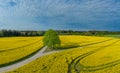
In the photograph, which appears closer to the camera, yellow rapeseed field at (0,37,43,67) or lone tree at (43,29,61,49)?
yellow rapeseed field at (0,37,43,67)

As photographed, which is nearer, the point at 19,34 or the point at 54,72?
the point at 54,72

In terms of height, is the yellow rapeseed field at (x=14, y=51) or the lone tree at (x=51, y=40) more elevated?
the lone tree at (x=51, y=40)

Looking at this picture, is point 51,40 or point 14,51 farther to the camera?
point 51,40

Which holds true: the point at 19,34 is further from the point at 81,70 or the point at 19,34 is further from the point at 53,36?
the point at 81,70

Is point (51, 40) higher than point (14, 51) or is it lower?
higher

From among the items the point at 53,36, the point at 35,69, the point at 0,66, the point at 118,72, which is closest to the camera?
the point at 118,72

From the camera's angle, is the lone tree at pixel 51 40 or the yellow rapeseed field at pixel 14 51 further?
the lone tree at pixel 51 40

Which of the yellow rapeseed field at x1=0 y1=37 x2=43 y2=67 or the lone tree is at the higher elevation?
the lone tree

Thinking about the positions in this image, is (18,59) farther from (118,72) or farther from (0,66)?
(118,72)

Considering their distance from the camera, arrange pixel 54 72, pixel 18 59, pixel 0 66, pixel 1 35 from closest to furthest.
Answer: pixel 54 72 → pixel 0 66 → pixel 18 59 → pixel 1 35

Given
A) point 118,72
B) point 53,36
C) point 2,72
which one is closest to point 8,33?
point 53,36
